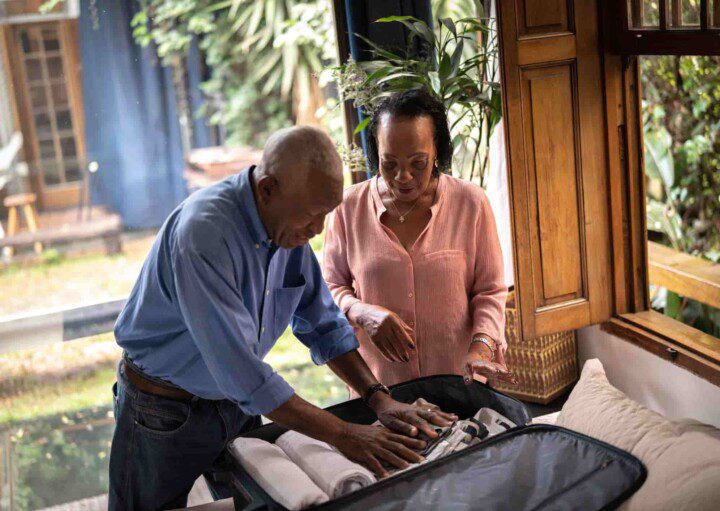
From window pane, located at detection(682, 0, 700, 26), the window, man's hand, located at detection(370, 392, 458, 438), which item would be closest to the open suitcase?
man's hand, located at detection(370, 392, 458, 438)

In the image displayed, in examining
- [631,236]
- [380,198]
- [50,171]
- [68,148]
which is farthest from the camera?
[50,171]

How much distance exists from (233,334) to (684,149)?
3.39 m

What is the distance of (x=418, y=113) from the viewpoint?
6.86 feet

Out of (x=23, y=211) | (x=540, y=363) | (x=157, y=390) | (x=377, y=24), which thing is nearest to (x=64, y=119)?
(x=23, y=211)

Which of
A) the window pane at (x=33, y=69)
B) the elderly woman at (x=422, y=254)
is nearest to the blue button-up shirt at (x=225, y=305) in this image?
the elderly woman at (x=422, y=254)

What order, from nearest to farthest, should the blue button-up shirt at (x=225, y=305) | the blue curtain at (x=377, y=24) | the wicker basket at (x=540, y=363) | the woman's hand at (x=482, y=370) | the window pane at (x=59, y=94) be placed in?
the blue button-up shirt at (x=225, y=305), the woman's hand at (x=482, y=370), the blue curtain at (x=377, y=24), the wicker basket at (x=540, y=363), the window pane at (x=59, y=94)

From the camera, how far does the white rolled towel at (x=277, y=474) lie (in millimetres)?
1388

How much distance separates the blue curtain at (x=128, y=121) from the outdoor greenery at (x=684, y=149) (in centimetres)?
310

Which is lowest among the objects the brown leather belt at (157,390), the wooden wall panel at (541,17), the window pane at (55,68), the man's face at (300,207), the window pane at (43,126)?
the brown leather belt at (157,390)

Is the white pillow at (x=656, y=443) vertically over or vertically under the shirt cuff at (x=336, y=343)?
under

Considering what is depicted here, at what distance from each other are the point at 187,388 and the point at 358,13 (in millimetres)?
1871

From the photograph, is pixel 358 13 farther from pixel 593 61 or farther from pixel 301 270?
pixel 301 270

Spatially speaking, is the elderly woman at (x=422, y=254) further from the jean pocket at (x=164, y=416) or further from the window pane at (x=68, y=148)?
the window pane at (x=68, y=148)

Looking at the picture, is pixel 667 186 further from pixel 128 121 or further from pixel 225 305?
pixel 128 121
